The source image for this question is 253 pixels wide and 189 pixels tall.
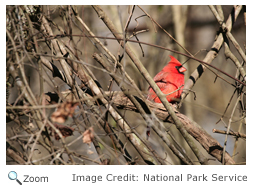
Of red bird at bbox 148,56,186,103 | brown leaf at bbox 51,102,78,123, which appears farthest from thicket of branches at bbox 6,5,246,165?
red bird at bbox 148,56,186,103

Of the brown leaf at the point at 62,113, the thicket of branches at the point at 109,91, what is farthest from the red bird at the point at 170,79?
the brown leaf at the point at 62,113

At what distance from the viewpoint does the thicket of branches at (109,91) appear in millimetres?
1633

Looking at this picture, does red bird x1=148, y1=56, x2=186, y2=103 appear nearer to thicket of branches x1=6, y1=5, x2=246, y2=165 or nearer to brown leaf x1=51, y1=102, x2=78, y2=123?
thicket of branches x1=6, y1=5, x2=246, y2=165

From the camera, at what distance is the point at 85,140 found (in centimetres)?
159

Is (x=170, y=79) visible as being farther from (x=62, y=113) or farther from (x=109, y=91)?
(x=62, y=113)

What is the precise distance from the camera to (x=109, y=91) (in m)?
2.47

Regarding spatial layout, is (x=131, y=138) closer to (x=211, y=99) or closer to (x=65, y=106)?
(x=65, y=106)

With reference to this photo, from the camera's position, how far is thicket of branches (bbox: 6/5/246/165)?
64.3 inches

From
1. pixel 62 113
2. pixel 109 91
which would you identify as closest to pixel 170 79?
pixel 109 91

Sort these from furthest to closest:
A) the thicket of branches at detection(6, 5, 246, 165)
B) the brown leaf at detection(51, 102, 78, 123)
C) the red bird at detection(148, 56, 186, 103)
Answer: the red bird at detection(148, 56, 186, 103) < the thicket of branches at detection(6, 5, 246, 165) < the brown leaf at detection(51, 102, 78, 123)

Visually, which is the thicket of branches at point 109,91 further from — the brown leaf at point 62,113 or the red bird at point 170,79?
the red bird at point 170,79

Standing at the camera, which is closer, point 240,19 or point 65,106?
point 65,106

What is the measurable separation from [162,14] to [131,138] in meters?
3.97
